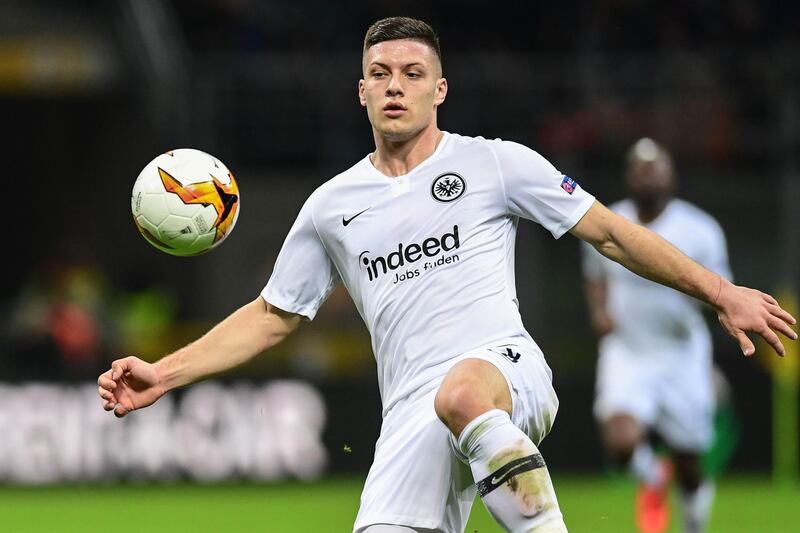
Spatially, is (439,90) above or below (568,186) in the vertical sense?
above

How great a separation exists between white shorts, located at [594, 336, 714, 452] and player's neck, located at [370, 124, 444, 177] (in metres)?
4.74

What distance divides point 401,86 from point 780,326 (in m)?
1.48

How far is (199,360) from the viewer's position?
16.9ft

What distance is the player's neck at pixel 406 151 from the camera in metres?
5.10

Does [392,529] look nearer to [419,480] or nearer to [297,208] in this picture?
[419,480]

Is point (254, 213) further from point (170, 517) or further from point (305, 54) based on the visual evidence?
point (170, 517)

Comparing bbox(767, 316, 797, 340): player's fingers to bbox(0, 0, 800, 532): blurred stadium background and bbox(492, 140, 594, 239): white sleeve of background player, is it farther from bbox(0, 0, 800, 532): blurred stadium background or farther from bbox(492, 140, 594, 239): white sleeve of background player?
bbox(0, 0, 800, 532): blurred stadium background

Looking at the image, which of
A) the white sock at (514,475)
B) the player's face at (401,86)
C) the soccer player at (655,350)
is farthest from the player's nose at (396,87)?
the soccer player at (655,350)

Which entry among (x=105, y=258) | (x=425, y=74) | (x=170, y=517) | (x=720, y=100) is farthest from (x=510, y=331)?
(x=105, y=258)

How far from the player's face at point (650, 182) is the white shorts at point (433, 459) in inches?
190

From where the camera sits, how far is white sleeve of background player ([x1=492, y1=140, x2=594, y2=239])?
4.91 metres

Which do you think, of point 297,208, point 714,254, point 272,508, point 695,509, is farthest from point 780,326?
point 297,208

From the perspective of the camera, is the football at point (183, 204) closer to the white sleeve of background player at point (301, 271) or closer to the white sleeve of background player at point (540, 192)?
the white sleeve of background player at point (301, 271)

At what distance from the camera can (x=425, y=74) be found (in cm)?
501
